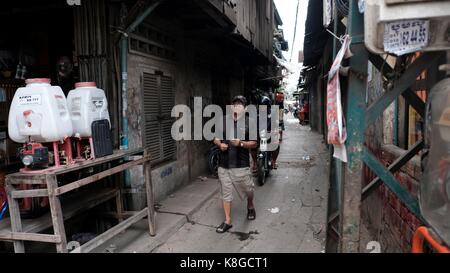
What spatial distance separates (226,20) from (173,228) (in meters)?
4.12

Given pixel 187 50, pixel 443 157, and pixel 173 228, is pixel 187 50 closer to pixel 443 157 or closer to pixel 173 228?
pixel 173 228

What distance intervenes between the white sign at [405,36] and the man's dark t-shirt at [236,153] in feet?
10.8

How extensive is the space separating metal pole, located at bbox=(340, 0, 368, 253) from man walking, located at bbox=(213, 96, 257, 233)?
2.82m

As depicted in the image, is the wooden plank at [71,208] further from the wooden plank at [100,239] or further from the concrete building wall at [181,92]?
the concrete building wall at [181,92]

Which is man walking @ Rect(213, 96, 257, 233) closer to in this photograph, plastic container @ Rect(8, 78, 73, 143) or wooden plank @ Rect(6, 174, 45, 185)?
plastic container @ Rect(8, 78, 73, 143)

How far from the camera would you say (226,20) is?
260 inches

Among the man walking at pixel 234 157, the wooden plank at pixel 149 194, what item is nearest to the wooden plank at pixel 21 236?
the wooden plank at pixel 149 194

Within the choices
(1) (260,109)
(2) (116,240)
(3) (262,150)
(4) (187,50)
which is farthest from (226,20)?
(2) (116,240)

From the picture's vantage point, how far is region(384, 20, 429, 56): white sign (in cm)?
190

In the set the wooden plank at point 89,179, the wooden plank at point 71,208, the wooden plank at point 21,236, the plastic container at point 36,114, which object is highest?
the plastic container at point 36,114

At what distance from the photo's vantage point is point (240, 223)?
5.45 metres

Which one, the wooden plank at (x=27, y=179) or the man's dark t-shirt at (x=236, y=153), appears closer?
the wooden plank at (x=27, y=179)

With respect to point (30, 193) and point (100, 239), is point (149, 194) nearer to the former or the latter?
point (100, 239)

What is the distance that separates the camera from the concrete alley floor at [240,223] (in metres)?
4.56
